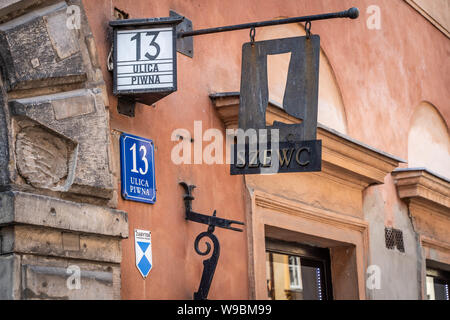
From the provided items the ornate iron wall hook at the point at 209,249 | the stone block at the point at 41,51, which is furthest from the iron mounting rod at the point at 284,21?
the ornate iron wall hook at the point at 209,249

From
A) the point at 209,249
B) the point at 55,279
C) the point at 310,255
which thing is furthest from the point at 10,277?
the point at 310,255

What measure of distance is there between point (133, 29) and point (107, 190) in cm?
94

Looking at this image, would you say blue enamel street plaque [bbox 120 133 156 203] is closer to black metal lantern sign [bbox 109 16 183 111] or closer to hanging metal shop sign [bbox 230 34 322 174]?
black metal lantern sign [bbox 109 16 183 111]

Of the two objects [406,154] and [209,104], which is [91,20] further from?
[406,154]

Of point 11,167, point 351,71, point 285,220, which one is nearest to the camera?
point 11,167

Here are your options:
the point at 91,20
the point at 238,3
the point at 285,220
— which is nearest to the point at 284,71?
the point at 238,3

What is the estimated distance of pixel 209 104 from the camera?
5516mm

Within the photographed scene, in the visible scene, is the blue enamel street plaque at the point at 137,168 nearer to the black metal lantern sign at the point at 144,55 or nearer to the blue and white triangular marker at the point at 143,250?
the blue and white triangular marker at the point at 143,250

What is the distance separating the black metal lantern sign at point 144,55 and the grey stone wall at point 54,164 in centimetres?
15

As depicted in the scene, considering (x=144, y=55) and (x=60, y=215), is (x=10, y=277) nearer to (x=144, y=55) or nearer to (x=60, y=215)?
(x=60, y=215)

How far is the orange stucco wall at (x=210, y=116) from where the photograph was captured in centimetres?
476

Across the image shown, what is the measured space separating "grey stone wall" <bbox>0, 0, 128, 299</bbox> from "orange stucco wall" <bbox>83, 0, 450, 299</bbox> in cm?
23

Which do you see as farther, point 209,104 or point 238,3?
point 238,3
